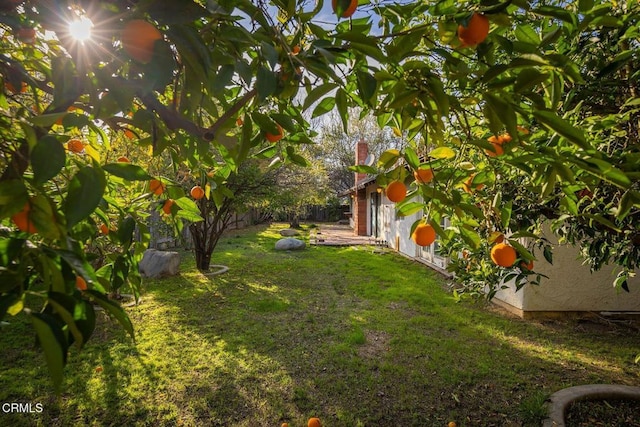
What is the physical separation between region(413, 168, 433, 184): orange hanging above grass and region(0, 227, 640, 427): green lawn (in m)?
2.06

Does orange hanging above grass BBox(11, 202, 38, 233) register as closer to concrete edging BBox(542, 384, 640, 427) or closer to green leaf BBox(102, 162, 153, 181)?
green leaf BBox(102, 162, 153, 181)

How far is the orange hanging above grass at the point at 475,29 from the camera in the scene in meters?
0.71

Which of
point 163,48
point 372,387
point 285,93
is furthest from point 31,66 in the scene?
point 372,387

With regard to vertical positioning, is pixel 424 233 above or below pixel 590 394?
above

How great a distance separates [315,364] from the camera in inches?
133

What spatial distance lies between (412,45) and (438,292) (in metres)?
5.68

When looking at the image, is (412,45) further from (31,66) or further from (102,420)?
(102,420)

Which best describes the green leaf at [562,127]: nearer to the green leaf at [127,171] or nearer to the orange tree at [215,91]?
the orange tree at [215,91]

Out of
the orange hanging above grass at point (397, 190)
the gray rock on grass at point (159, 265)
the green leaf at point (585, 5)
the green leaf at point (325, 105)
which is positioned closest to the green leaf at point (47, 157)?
the green leaf at point (325, 105)

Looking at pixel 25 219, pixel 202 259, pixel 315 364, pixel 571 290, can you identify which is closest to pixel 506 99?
pixel 25 219

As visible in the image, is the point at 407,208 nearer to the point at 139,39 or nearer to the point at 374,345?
the point at 139,39

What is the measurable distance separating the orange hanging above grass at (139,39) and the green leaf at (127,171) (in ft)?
0.86

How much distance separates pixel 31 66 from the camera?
4.89ft

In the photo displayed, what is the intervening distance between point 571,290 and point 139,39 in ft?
18.2
